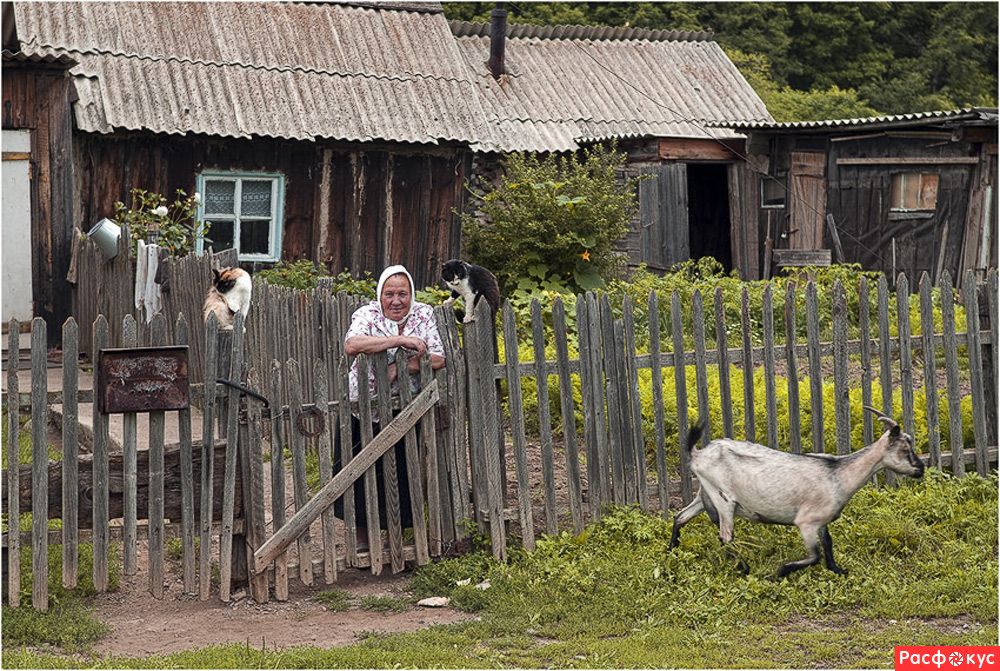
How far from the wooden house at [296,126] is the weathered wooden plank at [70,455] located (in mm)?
8096

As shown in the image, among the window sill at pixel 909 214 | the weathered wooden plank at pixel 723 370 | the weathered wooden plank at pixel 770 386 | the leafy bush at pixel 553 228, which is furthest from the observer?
the window sill at pixel 909 214

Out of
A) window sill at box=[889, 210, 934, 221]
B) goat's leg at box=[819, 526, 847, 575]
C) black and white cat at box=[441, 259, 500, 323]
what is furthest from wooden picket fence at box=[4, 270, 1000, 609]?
window sill at box=[889, 210, 934, 221]

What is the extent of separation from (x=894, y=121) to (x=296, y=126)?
7991 millimetres

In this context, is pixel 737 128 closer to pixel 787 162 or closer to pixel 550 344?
pixel 787 162

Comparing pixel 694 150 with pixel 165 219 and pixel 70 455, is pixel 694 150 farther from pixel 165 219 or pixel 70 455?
pixel 70 455

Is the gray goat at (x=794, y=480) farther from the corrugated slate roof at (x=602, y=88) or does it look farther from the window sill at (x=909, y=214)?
the window sill at (x=909, y=214)

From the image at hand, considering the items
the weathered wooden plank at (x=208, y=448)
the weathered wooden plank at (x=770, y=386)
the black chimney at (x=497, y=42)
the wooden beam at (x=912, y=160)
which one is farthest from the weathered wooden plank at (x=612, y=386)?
the black chimney at (x=497, y=42)

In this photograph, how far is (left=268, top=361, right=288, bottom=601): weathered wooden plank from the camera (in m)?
5.13

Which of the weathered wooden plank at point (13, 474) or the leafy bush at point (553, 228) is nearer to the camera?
the weathered wooden plank at point (13, 474)

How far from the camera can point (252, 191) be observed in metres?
14.2

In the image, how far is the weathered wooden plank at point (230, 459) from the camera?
16.5 feet

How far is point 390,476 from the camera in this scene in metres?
5.44

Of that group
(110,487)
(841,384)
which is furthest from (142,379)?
(841,384)

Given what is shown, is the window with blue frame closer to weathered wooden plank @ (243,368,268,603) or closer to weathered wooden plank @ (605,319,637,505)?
weathered wooden plank @ (605,319,637,505)
